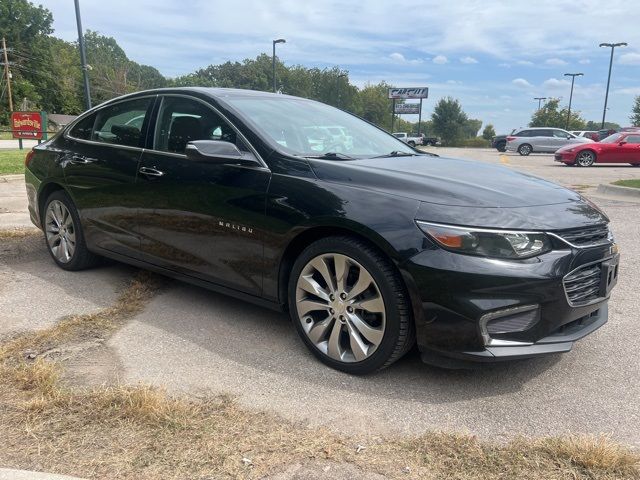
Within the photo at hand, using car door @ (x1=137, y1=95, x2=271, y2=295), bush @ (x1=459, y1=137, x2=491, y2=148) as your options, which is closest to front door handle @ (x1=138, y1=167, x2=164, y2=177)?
car door @ (x1=137, y1=95, x2=271, y2=295)

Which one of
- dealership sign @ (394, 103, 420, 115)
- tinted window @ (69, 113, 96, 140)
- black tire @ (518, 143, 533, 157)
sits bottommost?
black tire @ (518, 143, 533, 157)

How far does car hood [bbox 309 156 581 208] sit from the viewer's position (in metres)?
2.89

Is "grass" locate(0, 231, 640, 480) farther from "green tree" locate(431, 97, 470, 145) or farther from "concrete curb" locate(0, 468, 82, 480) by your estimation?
"green tree" locate(431, 97, 470, 145)

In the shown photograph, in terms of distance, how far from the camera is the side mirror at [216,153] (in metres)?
3.36

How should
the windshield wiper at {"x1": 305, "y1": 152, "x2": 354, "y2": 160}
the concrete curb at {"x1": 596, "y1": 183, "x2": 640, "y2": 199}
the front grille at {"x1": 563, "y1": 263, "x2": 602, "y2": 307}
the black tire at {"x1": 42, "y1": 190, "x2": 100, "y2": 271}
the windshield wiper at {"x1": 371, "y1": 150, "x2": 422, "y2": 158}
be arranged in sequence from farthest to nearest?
the concrete curb at {"x1": 596, "y1": 183, "x2": 640, "y2": 199} < the black tire at {"x1": 42, "y1": 190, "x2": 100, "y2": 271} < the windshield wiper at {"x1": 371, "y1": 150, "x2": 422, "y2": 158} < the windshield wiper at {"x1": 305, "y1": 152, "x2": 354, "y2": 160} < the front grille at {"x1": 563, "y1": 263, "x2": 602, "y2": 307}

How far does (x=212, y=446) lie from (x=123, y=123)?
2.98 metres

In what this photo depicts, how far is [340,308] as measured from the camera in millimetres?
3082

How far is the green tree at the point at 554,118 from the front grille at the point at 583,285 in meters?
63.7

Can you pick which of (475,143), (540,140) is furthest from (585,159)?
(475,143)

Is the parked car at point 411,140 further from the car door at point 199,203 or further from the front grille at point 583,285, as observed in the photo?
the front grille at point 583,285

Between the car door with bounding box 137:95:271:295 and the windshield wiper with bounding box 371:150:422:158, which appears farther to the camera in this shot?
the windshield wiper with bounding box 371:150:422:158

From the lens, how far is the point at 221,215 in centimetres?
354

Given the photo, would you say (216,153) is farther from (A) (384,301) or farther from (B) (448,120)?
(B) (448,120)

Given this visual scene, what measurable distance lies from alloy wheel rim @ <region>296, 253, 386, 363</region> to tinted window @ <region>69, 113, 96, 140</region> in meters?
2.73
